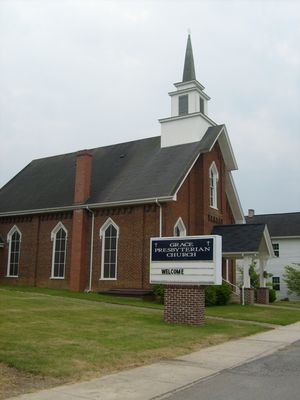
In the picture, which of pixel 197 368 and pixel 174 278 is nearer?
pixel 197 368

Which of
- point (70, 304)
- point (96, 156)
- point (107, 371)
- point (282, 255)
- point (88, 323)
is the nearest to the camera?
point (107, 371)

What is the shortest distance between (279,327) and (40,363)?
38.0 ft

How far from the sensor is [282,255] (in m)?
52.5

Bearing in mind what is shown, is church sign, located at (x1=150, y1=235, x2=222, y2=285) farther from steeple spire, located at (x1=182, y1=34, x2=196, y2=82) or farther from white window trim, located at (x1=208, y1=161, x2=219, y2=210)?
steeple spire, located at (x1=182, y1=34, x2=196, y2=82)

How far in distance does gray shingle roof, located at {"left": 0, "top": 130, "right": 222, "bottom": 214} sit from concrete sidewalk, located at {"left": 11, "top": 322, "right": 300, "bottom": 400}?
13.8 m

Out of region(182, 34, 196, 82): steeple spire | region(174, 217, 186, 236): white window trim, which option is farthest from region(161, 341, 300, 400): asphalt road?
region(182, 34, 196, 82): steeple spire

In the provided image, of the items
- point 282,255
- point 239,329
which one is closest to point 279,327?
point 239,329

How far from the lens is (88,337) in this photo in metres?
12.4

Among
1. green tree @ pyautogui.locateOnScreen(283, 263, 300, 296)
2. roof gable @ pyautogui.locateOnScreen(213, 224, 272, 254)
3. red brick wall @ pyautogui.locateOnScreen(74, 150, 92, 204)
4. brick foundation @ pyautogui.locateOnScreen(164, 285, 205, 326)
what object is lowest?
brick foundation @ pyautogui.locateOnScreen(164, 285, 205, 326)

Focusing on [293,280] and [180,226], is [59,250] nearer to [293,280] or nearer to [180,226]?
[180,226]

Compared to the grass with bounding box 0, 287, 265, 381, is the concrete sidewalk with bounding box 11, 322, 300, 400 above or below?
below

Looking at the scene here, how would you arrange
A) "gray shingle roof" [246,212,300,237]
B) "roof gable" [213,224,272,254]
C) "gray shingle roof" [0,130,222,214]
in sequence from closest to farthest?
"roof gable" [213,224,272,254], "gray shingle roof" [0,130,222,214], "gray shingle roof" [246,212,300,237]

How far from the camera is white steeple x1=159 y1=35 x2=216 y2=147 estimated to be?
1215 inches

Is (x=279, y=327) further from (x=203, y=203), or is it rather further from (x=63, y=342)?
(x=203, y=203)
